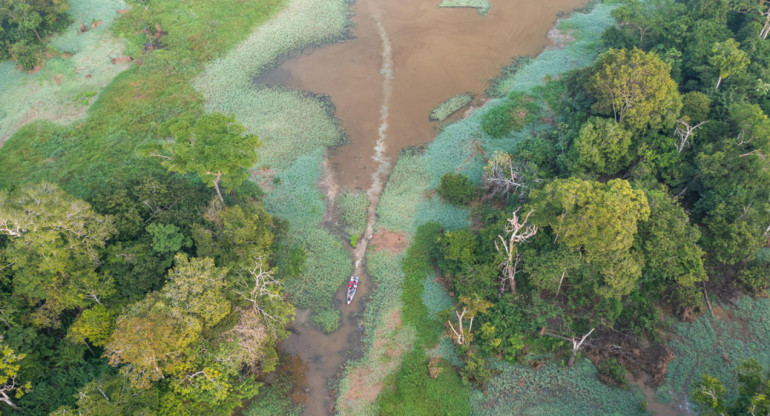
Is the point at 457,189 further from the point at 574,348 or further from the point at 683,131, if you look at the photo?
the point at 683,131

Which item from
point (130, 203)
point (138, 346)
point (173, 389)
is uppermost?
point (130, 203)

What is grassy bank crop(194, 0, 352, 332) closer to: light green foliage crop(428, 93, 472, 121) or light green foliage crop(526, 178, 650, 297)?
light green foliage crop(428, 93, 472, 121)

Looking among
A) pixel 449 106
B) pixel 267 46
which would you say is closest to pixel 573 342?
pixel 449 106

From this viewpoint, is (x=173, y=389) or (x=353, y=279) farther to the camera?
(x=353, y=279)

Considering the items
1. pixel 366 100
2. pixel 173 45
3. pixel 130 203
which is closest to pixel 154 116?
pixel 173 45

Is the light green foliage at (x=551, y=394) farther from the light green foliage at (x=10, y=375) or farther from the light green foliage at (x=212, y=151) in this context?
the light green foliage at (x=10, y=375)

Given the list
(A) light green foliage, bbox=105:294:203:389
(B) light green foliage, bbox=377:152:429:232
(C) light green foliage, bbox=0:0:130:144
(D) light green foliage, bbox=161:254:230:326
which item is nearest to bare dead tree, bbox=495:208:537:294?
(B) light green foliage, bbox=377:152:429:232

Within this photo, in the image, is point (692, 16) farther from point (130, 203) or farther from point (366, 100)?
point (130, 203)
